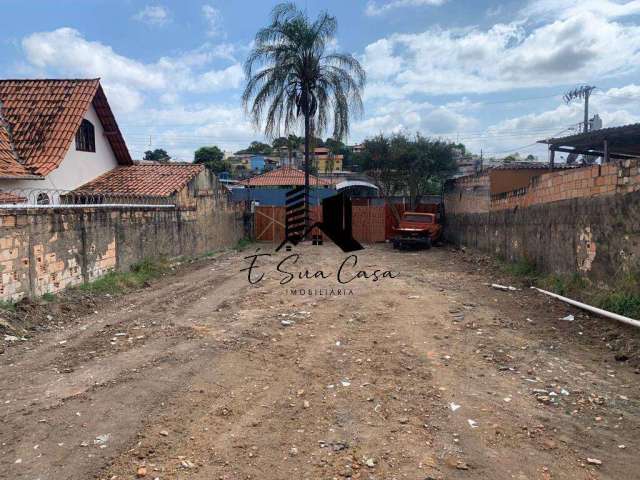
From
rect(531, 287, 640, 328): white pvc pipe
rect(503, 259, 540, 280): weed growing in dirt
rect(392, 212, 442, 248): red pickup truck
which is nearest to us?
rect(531, 287, 640, 328): white pvc pipe

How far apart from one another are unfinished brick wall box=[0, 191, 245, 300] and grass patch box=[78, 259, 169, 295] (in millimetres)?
164

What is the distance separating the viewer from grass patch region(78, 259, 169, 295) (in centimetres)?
922

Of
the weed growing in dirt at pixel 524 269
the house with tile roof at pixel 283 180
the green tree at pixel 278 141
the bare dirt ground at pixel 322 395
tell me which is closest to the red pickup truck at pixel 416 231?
the green tree at pixel 278 141

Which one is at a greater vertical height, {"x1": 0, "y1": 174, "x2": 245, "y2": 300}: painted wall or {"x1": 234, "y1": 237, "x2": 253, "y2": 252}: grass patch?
{"x1": 0, "y1": 174, "x2": 245, "y2": 300}: painted wall

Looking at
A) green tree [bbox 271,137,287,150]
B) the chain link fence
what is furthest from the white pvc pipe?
green tree [bbox 271,137,287,150]

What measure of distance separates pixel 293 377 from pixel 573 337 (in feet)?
13.2

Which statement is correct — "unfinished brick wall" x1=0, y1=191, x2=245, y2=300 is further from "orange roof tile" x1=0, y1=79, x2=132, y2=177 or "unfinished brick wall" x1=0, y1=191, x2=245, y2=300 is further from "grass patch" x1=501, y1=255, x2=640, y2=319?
"grass patch" x1=501, y1=255, x2=640, y2=319

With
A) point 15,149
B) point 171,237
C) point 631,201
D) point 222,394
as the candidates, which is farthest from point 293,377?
point 15,149

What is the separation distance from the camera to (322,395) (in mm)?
4469

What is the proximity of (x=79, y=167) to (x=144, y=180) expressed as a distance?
1980 millimetres

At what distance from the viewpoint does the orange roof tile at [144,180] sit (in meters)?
14.6

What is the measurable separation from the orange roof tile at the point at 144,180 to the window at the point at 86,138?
3.57ft

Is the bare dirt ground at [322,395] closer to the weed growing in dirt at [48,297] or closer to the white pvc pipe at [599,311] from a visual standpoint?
the white pvc pipe at [599,311]

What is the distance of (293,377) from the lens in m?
4.95
